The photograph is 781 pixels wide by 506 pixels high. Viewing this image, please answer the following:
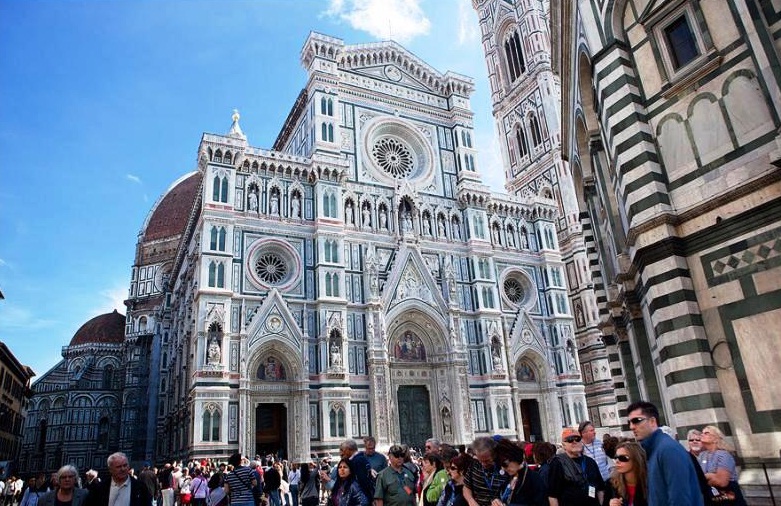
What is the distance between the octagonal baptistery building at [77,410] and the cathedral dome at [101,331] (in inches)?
15.0

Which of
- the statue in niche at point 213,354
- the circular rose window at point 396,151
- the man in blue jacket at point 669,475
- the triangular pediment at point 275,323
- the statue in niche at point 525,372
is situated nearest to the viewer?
the man in blue jacket at point 669,475

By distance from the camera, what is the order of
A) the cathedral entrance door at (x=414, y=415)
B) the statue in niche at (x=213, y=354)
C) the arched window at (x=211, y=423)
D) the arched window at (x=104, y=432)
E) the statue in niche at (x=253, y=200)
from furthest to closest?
the arched window at (x=104, y=432), the cathedral entrance door at (x=414, y=415), the statue in niche at (x=253, y=200), the statue in niche at (x=213, y=354), the arched window at (x=211, y=423)

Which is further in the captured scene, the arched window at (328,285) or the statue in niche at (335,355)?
the arched window at (328,285)

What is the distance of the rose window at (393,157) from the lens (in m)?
31.0

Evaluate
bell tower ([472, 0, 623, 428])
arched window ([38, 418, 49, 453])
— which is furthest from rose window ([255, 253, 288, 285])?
arched window ([38, 418, 49, 453])

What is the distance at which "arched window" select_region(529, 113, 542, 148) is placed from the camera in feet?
131

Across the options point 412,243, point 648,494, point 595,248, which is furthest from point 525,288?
point 648,494

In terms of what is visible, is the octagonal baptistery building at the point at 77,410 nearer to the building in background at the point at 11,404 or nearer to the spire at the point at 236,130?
the building in background at the point at 11,404

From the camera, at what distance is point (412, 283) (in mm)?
28000

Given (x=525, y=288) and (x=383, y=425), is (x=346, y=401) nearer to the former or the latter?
(x=383, y=425)

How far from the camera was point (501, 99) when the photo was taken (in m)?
44.1

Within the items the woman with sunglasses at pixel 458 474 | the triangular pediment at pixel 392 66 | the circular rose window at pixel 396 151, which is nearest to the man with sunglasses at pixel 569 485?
the woman with sunglasses at pixel 458 474

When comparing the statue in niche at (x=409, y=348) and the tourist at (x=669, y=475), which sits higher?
the statue in niche at (x=409, y=348)

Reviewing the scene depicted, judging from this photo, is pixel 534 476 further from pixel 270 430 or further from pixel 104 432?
pixel 104 432
